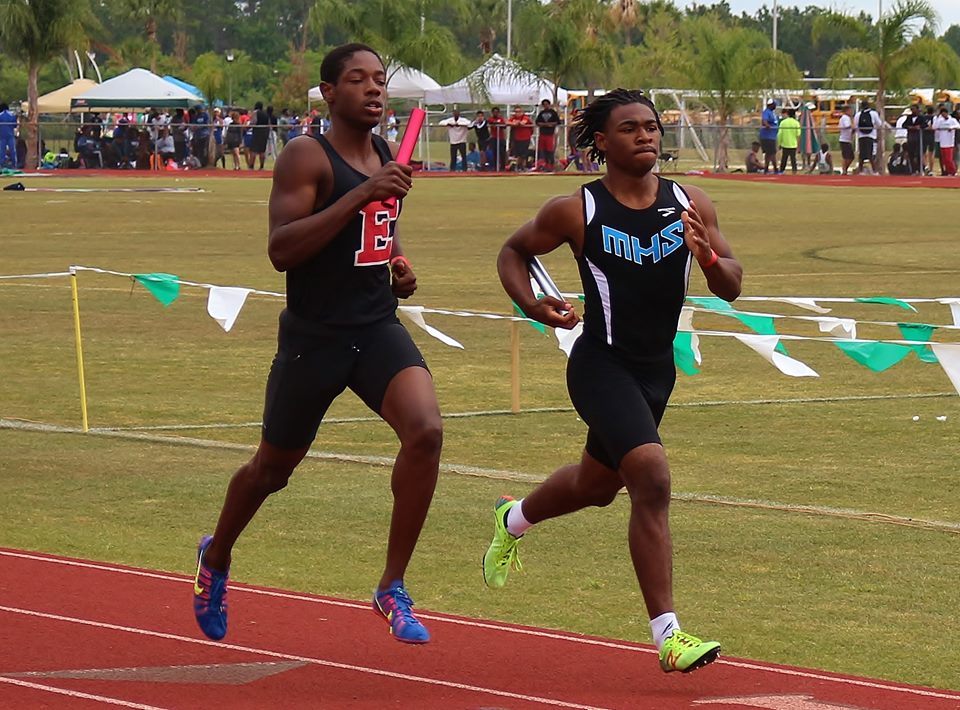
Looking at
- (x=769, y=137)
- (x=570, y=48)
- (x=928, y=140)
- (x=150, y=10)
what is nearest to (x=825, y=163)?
(x=769, y=137)

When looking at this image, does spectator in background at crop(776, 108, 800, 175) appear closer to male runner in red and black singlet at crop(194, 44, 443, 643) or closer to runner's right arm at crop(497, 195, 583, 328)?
runner's right arm at crop(497, 195, 583, 328)

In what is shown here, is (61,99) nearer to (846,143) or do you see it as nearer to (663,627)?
(846,143)

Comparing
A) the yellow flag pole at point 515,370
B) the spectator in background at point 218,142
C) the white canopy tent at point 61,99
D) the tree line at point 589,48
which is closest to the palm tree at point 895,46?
the tree line at point 589,48

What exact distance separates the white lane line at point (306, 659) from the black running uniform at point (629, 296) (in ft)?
2.96

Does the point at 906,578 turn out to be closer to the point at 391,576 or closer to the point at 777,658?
the point at 777,658

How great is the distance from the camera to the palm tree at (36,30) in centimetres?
6109

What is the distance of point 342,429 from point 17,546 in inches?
151

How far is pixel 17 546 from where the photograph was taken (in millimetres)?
8578

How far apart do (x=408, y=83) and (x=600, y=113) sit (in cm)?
5662

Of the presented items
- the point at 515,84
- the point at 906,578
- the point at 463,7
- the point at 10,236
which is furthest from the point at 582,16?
the point at 906,578

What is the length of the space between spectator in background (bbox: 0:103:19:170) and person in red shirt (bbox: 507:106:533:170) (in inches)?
572

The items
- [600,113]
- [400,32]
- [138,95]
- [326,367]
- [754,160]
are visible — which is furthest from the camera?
[138,95]

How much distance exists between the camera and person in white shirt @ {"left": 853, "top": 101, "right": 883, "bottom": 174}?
162 feet

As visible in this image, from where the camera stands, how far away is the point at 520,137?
54.1 meters
